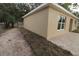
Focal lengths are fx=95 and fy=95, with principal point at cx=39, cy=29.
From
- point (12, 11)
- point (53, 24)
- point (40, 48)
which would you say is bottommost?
point (40, 48)

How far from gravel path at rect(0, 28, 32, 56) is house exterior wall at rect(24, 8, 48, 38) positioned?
395 millimetres

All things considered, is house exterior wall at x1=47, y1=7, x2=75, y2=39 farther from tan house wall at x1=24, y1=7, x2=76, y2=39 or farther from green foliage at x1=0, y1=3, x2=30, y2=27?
green foliage at x1=0, y1=3, x2=30, y2=27

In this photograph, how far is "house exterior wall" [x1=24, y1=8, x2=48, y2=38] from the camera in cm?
263

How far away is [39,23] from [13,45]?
99cm

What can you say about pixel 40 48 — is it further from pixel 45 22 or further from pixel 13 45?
pixel 45 22

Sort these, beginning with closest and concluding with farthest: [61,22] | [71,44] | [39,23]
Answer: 1. [71,44]
2. [39,23]
3. [61,22]

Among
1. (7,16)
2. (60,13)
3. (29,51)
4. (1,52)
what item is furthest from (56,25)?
(1,52)

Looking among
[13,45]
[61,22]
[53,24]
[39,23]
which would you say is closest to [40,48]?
[13,45]

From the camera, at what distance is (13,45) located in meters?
2.21

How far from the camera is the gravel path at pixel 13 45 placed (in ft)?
7.02

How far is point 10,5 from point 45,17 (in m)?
1.10

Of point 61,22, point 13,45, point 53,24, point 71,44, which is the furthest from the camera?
point 61,22

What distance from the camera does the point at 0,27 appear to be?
2.26 meters

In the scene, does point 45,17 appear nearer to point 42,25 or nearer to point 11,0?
point 42,25
